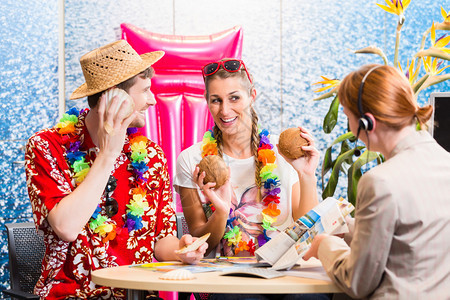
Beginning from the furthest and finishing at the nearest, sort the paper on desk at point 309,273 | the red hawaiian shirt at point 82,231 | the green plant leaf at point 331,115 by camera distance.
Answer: the green plant leaf at point 331,115
the red hawaiian shirt at point 82,231
the paper on desk at point 309,273

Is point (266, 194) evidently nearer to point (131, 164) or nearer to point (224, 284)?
point (131, 164)

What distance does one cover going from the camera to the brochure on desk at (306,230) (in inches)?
69.9

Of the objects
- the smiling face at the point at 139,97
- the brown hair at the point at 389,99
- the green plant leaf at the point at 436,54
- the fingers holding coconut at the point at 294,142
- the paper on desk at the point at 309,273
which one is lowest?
the paper on desk at the point at 309,273

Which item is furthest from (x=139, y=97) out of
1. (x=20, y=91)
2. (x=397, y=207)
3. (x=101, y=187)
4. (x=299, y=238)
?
(x=20, y=91)

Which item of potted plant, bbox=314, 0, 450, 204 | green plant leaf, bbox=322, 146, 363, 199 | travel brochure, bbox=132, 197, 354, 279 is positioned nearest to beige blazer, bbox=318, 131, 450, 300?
travel brochure, bbox=132, 197, 354, 279

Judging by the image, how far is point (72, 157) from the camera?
2.14 meters

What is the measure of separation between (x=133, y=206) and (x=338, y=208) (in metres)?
0.83

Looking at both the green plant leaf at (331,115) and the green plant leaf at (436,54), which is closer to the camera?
the green plant leaf at (436,54)

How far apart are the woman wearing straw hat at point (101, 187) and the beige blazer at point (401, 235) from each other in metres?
0.68

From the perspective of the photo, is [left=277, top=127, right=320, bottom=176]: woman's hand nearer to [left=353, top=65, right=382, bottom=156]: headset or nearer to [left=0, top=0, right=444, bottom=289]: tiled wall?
[left=353, top=65, right=382, bottom=156]: headset

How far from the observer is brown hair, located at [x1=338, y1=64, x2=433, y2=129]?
144 cm

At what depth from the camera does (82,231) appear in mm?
2098

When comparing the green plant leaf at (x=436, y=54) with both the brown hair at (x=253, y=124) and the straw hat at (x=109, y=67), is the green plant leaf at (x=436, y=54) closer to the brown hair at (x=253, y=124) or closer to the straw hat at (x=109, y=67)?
the brown hair at (x=253, y=124)

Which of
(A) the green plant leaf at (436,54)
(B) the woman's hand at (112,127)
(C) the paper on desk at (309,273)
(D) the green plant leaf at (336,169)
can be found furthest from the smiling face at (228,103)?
(A) the green plant leaf at (436,54)
